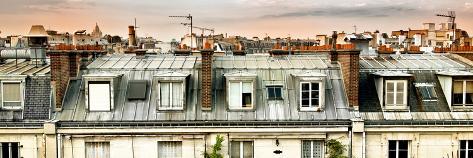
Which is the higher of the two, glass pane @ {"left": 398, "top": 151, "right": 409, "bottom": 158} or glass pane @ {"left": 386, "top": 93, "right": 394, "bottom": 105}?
glass pane @ {"left": 386, "top": 93, "right": 394, "bottom": 105}

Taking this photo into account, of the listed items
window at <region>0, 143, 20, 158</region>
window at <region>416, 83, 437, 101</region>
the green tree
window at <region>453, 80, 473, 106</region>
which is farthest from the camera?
window at <region>416, 83, 437, 101</region>

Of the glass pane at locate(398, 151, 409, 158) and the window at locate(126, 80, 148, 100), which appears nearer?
the glass pane at locate(398, 151, 409, 158)

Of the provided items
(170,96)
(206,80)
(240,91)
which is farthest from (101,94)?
(240,91)

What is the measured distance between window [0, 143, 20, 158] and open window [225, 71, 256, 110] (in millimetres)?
7743

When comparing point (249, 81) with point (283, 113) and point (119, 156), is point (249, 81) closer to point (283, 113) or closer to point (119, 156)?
point (283, 113)

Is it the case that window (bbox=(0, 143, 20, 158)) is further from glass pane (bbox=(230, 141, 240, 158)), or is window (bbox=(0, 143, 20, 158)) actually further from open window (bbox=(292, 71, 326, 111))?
open window (bbox=(292, 71, 326, 111))

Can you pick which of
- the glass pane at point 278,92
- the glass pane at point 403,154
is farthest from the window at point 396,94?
the glass pane at point 278,92

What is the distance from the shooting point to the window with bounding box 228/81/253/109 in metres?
22.0

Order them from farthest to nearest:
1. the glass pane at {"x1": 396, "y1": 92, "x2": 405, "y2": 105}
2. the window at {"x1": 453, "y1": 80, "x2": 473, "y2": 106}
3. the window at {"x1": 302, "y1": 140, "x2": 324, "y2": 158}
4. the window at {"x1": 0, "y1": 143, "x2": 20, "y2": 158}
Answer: the window at {"x1": 453, "y1": 80, "x2": 473, "y2": 106} → the glass pane at {"x1": 396, "y1": 92, "x2": 405, "y2": 105} → the window at {"x1": 302, "y1": 140, "x2": 324, "y2": 158} → the window at {"x1": 0, "y1": 143, "x2": 20, "y2": 158}

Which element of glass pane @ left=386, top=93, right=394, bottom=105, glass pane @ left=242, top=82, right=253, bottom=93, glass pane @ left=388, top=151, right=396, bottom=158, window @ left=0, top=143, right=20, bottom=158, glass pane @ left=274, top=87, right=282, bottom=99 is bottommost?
glass pane @ left=388, top=151, right=396, bottom=158

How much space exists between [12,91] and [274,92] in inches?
380

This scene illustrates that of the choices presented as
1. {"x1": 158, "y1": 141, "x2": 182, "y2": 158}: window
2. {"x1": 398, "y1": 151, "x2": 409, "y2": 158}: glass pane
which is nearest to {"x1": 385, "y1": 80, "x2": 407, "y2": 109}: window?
{"x1": 398, "y1": 151, "x2": 409, "y2": 158}: glass pane

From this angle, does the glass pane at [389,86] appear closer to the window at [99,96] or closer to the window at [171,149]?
the window at [171,149]

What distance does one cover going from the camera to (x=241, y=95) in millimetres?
22062
